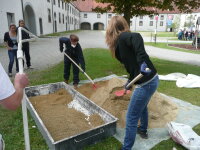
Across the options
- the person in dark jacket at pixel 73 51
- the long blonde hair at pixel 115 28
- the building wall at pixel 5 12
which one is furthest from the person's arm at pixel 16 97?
the building wall at pixel 5 12

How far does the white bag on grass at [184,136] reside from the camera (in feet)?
9.79

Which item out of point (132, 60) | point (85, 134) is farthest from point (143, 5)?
point (85, 134)

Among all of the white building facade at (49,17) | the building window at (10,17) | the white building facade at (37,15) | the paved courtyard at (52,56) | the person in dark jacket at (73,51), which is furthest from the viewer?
the building window at (10,17)

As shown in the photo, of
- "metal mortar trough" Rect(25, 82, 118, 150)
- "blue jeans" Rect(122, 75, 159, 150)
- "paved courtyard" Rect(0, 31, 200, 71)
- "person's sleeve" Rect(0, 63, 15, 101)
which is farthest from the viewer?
"paved courtyard" Rect(0, 31, 200, 71)

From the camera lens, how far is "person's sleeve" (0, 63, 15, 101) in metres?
1.20

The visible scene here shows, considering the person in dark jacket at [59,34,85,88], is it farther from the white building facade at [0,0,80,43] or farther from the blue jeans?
the white building facade at [0,0,80,43]

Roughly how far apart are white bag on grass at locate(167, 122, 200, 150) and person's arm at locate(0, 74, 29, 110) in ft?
8.66

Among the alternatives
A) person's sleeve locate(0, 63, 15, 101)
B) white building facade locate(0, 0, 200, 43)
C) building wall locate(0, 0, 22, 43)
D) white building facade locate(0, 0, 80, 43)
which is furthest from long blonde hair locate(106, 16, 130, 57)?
building wall locate(0, 0, 22, 43)

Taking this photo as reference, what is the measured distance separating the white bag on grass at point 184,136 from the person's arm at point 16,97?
2639 millimetres

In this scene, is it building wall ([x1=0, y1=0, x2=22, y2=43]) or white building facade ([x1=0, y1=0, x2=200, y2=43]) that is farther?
white building facade ([x1=0, y1=0, x2=200, y2=43])

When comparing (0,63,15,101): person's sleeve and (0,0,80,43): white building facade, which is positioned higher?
(0,0,80,43): white building facade

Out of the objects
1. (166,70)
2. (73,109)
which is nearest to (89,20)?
(166,70)

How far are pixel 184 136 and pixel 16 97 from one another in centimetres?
274

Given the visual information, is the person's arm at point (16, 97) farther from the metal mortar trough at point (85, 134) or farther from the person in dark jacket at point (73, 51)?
the person in dark jacket at point (73, 51)
